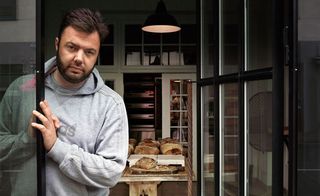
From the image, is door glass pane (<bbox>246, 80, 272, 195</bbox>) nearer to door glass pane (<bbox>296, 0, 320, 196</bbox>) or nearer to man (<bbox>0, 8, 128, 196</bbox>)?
door glass pane (<bbox>296, 0, 320, 196</bbox>)

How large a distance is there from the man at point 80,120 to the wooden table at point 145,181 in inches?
118

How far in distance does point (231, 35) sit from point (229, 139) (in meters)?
0.59

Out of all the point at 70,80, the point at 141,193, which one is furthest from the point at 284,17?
the point at 141,193

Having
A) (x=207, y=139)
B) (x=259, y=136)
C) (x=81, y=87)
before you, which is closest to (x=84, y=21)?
(x=81, y=87)

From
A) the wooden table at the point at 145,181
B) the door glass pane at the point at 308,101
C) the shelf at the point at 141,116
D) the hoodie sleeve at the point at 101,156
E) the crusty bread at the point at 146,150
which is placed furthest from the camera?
the shelf at the point at 141,116

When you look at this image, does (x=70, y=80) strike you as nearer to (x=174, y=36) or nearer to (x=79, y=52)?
(x=79, y=52)

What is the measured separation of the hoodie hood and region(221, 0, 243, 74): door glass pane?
0.97m

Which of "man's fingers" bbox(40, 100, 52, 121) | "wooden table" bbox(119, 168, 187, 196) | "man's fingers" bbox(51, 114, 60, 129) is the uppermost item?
"man's fingers" bbox(40, 100, 52, 121)

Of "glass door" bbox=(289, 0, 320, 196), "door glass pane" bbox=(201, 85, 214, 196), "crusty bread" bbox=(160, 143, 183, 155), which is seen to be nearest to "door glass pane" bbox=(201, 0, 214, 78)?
"door glass pane" bbox=(201, 85, 214, 196)

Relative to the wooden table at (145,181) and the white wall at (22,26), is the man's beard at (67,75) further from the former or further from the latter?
the wooden table at (145,181)

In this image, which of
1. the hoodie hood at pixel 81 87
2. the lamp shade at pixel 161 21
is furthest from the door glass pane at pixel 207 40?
the lamp shade at pixel 161 21

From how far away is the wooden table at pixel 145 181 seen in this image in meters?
4.53

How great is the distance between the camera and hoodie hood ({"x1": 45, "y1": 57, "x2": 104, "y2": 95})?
1.52 m

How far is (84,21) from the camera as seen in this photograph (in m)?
1.44
